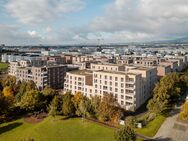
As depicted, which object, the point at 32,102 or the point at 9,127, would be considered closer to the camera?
the point at 9,127

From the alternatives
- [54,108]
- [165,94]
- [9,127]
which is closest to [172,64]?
[165,94]

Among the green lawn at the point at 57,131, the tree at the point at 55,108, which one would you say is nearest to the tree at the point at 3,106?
the green lawn at the point at 57,131

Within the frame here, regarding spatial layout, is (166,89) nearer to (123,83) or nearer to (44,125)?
(123,83)

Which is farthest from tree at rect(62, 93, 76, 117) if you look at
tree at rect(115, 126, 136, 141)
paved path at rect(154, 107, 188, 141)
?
paved path at rect(154, 107, 188, 141)

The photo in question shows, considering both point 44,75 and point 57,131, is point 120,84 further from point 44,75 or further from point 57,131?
point 44,75

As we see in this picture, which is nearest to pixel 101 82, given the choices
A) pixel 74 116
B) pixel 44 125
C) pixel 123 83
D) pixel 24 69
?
pixel 123 83

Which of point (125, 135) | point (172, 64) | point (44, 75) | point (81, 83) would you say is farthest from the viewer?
point (172, 64)

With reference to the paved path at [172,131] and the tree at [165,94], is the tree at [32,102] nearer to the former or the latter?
the tree at [165,94]
